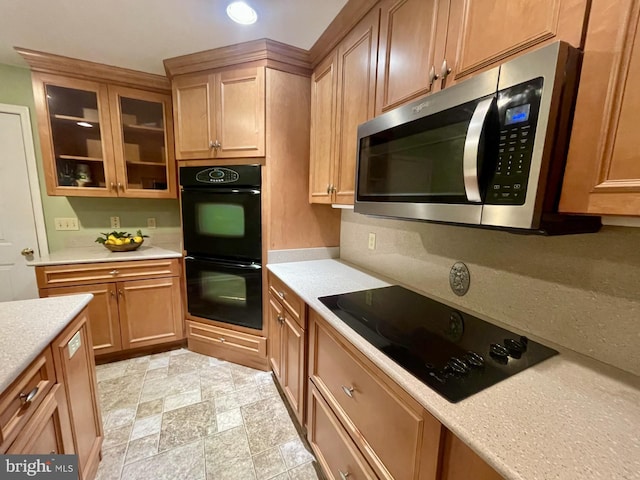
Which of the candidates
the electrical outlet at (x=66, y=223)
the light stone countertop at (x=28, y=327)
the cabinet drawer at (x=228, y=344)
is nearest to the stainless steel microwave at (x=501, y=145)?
the light stone countertop at (x=28, y=327)

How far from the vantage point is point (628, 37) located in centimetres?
53

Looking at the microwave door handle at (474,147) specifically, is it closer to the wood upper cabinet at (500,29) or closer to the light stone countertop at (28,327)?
the wood upper cabinet at (500,29)

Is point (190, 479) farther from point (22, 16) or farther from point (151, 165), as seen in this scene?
point (22, 16)

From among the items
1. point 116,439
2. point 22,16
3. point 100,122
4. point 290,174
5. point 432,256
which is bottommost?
point 116,439

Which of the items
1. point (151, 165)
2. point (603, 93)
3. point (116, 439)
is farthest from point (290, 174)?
point (116, 439)

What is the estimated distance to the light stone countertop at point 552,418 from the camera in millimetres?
479

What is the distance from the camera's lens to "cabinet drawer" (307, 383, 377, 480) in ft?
3.18

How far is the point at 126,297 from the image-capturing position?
2.12m

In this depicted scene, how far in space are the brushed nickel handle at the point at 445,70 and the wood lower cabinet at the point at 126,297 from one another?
7.25ft

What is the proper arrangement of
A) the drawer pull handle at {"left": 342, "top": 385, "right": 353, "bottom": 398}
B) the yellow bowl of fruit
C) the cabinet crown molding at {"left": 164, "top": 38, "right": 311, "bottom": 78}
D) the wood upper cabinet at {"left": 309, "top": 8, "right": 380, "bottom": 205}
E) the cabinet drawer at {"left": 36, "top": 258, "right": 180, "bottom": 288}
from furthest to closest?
1. the yellow bowl of fruit
2. the cabinet drawer at {"left": 36, "top": 258, "right": 180, "bottom": 288}
3. the cabinet crown molding at {"left": 164, "top": 38, "right": 311, "bottom": 78}
4. the wood upper cabinet at {"left": 309, "top": 8, "right": 380, "bottom": 205}
5. the drawer pull handle at {"left": 342, "top": 385, "right": 353, "bottom": 398}

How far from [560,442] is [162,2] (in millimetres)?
2218

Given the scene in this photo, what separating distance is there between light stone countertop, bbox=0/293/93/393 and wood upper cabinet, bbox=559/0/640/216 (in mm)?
1495

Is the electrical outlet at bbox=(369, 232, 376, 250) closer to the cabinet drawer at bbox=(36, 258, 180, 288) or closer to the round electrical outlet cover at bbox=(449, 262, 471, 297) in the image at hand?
the round electrical outlet cover at bbox=(449, 262, 471, 297)

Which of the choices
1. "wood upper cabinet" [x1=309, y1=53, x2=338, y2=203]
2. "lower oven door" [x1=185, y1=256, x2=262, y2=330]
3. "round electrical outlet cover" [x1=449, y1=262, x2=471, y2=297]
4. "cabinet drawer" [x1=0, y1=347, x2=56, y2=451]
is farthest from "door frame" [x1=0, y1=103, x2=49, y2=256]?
"round electrical outlet cover" [x1=449, y1=262, x2=471, y2=297]
